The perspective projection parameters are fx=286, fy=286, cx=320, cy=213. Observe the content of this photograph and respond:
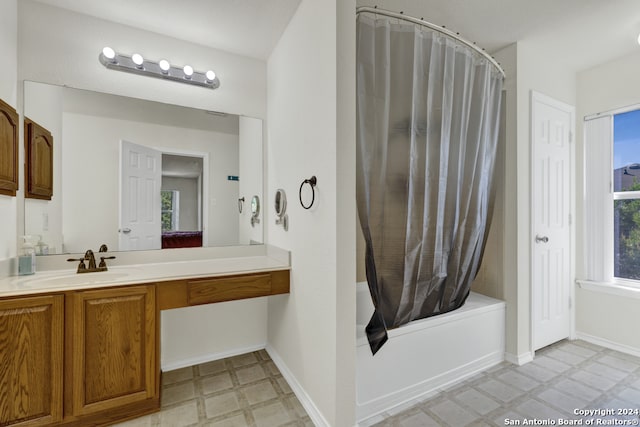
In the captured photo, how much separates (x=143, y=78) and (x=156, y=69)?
0.11 meters

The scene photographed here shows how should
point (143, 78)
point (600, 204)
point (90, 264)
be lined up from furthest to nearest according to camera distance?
1. point (600, 204)
2. point (143, 78)
3. point (90, 264)

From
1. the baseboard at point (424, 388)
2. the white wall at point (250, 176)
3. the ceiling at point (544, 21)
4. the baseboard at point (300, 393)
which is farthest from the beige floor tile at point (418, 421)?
the ceiling at point (544, 21)

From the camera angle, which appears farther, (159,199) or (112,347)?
(159,199)

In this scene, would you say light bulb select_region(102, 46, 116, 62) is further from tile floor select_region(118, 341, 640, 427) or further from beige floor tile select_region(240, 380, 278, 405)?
beige floor tile select_region(240, 380, 278, 405)

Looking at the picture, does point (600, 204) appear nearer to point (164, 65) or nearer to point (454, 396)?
point (454, 396)

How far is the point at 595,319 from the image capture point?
2.58 metres

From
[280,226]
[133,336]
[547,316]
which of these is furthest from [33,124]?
[547,316]

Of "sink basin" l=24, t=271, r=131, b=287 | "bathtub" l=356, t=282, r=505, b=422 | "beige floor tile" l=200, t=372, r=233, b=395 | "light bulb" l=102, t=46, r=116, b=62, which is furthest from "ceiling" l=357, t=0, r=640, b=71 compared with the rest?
"beige floor tile" l=200, t=372, r=233, b=395

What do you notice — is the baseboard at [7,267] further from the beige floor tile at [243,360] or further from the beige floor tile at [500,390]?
the beige floor tile at [500,390]

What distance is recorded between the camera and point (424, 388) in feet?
5.99

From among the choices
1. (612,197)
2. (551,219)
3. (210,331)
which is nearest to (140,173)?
(210,331)

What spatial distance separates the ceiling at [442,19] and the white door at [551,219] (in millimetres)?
486

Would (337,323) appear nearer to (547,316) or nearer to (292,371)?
(292,371)

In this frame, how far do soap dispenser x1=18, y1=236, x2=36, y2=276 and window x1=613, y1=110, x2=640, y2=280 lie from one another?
14.5 ft
